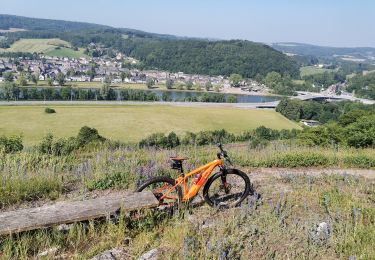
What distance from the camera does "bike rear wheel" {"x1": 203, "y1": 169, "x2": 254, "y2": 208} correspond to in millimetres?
6570

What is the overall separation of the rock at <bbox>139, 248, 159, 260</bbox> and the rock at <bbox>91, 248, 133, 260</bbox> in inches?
6.9

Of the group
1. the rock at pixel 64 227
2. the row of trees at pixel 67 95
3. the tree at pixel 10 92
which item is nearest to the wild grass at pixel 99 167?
the rock at pixel 64 227

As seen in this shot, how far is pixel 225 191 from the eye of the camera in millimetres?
7121

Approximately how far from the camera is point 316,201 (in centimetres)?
714

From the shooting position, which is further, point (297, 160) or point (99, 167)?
point (297, 160)

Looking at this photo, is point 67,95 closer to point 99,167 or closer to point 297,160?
point 297,160

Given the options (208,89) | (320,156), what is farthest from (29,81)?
(320,156)

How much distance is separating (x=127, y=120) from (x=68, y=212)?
67627 mm

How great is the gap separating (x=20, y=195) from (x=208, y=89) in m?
161

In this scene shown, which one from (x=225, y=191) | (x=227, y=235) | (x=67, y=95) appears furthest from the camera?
(x=67, y=95)

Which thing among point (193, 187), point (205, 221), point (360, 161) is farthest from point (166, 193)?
point (360, 161)

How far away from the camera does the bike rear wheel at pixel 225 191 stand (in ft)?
21.6

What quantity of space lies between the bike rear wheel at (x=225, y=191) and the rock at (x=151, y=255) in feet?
5.82

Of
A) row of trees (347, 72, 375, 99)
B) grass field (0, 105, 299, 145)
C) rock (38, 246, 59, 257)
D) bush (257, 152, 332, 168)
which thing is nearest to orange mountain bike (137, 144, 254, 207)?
rock (38, 246, 59, 257)
